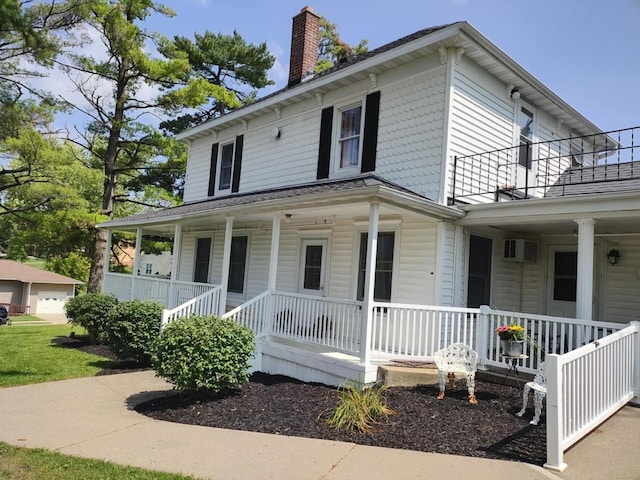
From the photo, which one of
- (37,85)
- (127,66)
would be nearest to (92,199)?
(127,66)

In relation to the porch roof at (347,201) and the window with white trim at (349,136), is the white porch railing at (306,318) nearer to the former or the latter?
the porch roof at (347,201)

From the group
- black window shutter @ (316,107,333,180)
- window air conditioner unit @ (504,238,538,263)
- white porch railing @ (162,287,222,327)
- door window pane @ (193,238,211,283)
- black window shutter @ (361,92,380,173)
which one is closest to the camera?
window air conditioner unit @ (504,238,538,263)

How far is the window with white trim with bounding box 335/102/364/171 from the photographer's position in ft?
34.6

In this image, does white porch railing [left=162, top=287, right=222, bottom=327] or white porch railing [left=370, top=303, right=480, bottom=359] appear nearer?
white porch railing [left=370, top=303, right=480, bottom=359]

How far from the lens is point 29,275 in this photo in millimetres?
32094

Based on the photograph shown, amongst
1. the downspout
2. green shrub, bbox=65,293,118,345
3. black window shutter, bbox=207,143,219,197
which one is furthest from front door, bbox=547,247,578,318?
green shrub, bbox=65,293,118,345

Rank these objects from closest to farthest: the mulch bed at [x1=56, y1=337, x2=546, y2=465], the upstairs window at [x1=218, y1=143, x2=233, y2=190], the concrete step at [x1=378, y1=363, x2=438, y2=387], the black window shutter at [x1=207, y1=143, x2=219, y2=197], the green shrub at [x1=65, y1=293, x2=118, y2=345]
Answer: the mulch bed at [x1=56, y1=337, x2=546, y2=465] → the concrete step at [x1=378, y1=363, x2=438, y2=387] → the green shrub at [x1=65, y1=293, x2=118, y2=345] → the upstairs window at [x1=218, y1=143, x2=233, y2=190] → the black window shutter at [x1=207, y1=143, x2=219, y2=197]

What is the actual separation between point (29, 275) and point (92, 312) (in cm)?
2478

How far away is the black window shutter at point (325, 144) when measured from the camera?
1096 cm

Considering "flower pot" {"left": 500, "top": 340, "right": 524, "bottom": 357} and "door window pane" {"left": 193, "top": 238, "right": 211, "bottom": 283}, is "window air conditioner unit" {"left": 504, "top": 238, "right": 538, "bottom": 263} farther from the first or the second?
"door window pane" {"left": 193, "top": 238, "right": 211, "bottom": 283}

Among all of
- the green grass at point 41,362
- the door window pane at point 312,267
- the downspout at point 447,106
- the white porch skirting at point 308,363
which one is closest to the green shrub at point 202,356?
the white porch skirting at point 308,363

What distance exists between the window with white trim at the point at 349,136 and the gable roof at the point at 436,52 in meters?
0.66

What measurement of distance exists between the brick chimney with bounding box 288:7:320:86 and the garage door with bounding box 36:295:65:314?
89.8ft

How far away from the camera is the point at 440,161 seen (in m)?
8.68
